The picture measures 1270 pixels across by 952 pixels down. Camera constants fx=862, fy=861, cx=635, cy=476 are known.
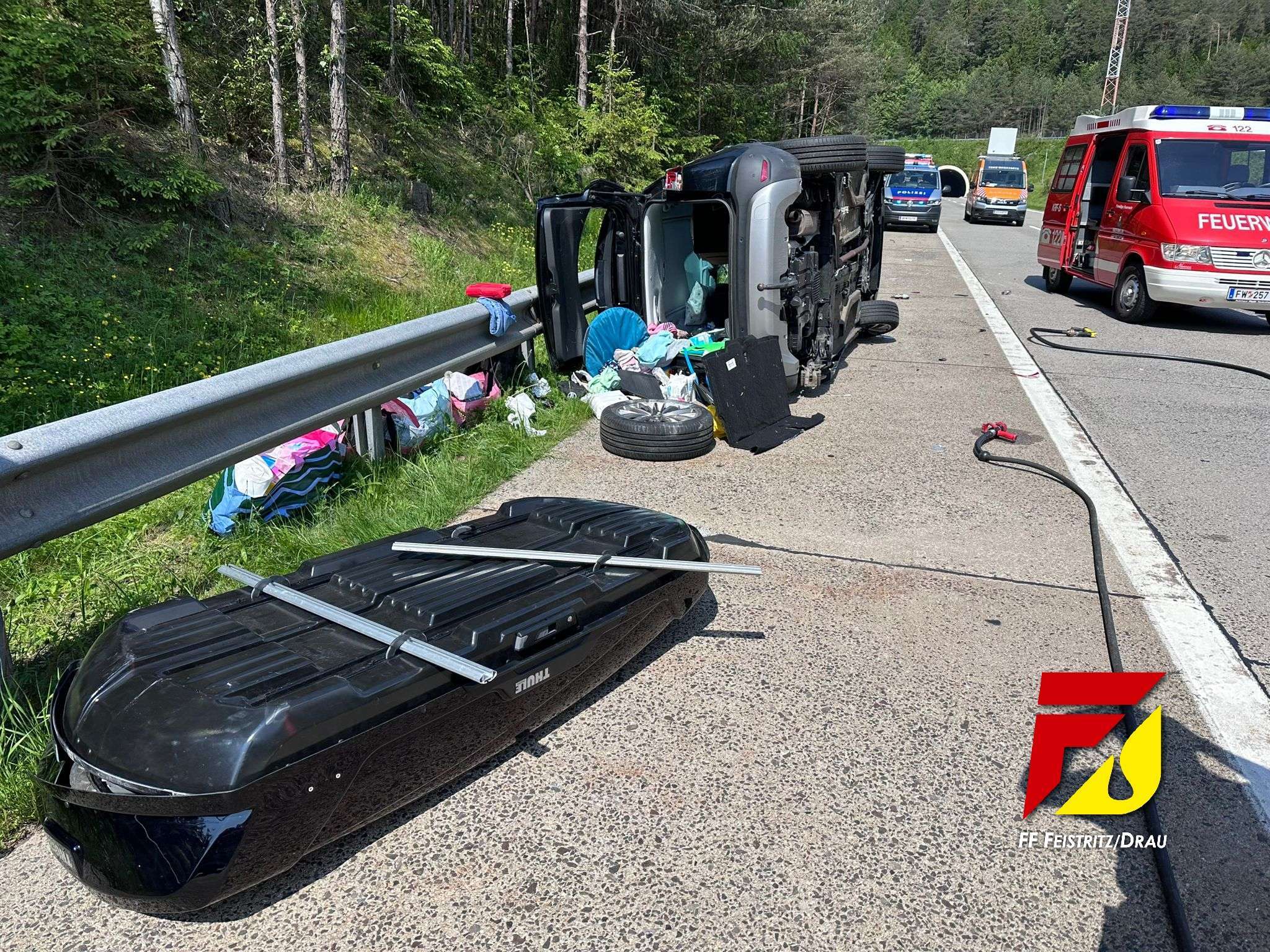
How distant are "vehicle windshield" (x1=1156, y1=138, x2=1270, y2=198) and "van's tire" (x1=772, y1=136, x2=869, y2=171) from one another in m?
6.05

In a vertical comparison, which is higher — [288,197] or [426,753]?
[288,197]

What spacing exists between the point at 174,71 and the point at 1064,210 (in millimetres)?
12300

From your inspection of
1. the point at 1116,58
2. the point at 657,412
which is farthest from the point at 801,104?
the point at 657,412

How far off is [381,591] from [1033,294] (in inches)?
537

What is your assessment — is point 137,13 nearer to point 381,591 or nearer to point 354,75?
point 354,75

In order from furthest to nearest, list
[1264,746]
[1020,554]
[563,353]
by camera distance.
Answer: [563,353], [1020,554], [1264,746]

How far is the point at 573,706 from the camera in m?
3.11

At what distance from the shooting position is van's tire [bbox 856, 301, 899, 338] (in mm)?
9273

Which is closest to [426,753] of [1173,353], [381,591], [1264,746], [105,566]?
[381,591]

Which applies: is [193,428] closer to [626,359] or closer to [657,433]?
[657,433]

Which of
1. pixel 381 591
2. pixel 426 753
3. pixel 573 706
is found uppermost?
pixel 381 591

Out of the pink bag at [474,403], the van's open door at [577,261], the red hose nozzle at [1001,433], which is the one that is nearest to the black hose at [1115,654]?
the red hose nozzle at [1001,433]

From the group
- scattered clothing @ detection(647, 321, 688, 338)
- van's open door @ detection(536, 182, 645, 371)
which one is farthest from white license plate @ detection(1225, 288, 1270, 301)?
van's open door @ detection(536, 182, 645, 371)

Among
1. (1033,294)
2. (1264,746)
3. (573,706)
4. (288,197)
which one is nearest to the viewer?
(1264,746)
